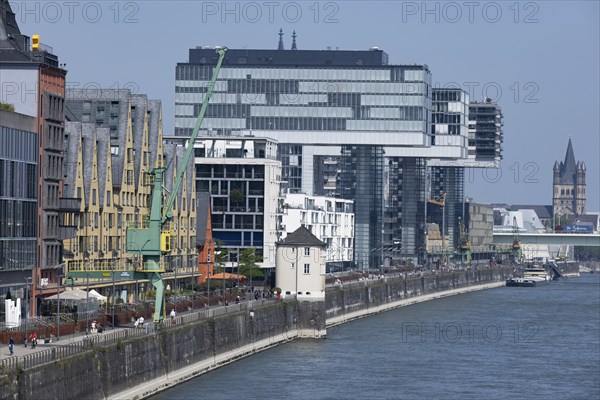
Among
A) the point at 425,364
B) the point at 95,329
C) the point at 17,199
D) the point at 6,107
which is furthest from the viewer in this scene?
the point at 425,364

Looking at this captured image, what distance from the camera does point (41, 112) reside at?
312 feet

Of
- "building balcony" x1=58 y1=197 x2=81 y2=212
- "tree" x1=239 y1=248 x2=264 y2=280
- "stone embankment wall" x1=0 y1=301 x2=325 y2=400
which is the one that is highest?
"building balcony" x1=58 y1=197 x2=81 y2=212

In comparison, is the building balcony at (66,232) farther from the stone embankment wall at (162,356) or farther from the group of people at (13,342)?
the group of people at (13,342)

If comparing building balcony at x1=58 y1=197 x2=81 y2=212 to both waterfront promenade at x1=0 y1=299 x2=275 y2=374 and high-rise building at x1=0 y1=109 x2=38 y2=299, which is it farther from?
waterfront promenade at x1=0 y1=299 x2=275 y2=374

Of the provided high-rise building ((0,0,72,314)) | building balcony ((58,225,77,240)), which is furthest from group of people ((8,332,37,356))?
building balcony ((58,225,77,240))

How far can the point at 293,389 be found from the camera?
298 feet

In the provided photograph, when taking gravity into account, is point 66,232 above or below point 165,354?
above

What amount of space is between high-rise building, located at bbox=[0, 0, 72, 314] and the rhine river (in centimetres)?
1067

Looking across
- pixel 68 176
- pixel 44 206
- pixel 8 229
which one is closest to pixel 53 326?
pixel 8 229

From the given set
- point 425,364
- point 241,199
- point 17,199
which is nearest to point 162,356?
point 17,199

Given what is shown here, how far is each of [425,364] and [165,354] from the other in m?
26.3

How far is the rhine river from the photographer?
91.8 m

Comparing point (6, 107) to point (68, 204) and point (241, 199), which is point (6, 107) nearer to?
point (68, 204)

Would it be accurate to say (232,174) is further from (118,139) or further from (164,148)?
(118,139)
